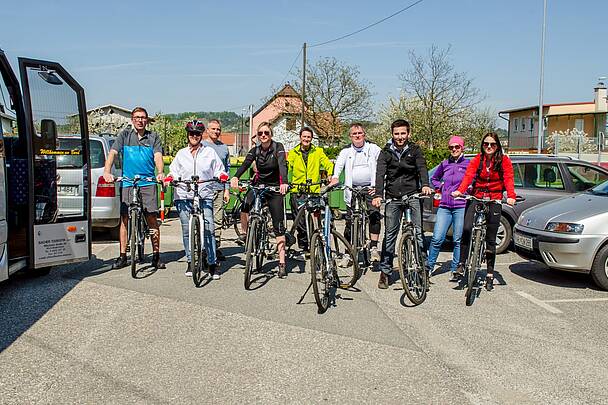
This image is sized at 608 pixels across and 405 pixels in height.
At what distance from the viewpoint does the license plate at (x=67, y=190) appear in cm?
726

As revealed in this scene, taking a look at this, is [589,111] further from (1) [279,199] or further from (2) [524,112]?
(1) [279,199]

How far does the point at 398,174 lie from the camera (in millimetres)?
7305

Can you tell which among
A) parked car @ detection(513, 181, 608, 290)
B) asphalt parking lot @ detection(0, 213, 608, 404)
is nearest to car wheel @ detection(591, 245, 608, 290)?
parked car @ detection(513, 181, 608, 290)

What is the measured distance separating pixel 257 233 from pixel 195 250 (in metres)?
0.77

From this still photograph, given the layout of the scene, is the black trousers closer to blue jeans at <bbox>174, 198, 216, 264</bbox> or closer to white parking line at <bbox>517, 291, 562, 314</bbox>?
white parking line at <bbox>517, 291, 562, 314</bbox>

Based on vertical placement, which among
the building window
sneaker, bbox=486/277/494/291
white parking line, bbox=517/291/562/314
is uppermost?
the building window

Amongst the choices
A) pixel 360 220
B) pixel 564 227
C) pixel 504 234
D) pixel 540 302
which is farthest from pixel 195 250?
pixel 504 234

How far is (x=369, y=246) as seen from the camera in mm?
8680

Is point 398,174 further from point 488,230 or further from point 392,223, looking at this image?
point 488,230

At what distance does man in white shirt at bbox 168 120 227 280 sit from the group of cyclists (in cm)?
1

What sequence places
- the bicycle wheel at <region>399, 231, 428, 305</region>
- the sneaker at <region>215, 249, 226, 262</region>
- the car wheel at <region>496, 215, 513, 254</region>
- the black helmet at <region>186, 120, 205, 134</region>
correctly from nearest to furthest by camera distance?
1. the bicycle wheel at <region>399, 231, 428, 305</region>
2. the black helmet at <region>186, 120, 205, 134</region>
3. the sneaker at <region>215, 249, 226, 262</region>
4. the car wheel at <region>496, 215, 513, 254</region>

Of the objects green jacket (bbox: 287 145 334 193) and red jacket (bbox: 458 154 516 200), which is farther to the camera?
green jacket (bbox: 287 145 334 193)

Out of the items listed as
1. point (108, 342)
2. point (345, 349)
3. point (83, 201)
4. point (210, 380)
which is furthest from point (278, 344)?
point (83, 201)

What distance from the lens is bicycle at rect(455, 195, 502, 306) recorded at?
271 inches
